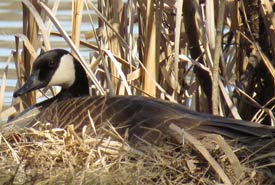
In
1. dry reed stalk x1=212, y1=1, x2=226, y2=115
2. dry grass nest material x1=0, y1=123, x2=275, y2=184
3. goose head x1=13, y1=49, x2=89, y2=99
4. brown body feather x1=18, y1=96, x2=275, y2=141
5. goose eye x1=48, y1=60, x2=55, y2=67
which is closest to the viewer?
dry grass nest material x1=0, y1=123, x2=275, y2=184

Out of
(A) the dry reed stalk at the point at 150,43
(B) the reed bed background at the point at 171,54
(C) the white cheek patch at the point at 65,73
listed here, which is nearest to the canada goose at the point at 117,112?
(C) the white cheek patch at the point at 65,73

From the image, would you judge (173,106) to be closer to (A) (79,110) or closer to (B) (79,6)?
(A) (79,110)

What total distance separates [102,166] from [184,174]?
325 mm

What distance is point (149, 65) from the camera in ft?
16.2

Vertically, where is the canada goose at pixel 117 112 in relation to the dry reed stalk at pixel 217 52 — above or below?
below

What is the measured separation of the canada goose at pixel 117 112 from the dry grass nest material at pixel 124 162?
0.44 feet

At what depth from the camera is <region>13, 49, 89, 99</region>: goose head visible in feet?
16.7

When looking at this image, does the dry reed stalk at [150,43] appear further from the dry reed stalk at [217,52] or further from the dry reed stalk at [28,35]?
the dry reed stalk at [28,35]

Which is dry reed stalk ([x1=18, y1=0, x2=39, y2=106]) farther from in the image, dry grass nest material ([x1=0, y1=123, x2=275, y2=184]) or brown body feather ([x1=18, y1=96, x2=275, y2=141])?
dry grass nest material ([x1=0, y1=123, x2=275, y2=184])

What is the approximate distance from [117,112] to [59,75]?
3.13 ft

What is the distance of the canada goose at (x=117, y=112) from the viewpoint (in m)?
4.14

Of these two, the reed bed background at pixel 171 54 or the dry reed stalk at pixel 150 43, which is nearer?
the reed bed background at pixel 171 54

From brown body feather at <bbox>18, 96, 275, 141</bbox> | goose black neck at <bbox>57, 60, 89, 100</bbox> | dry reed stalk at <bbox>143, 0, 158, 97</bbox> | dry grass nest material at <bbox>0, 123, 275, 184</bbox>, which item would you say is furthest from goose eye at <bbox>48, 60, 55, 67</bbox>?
dry grass nest material at <bbox>0, 123, 275, 184</bbox>

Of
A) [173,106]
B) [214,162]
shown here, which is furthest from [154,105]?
[214,162]
